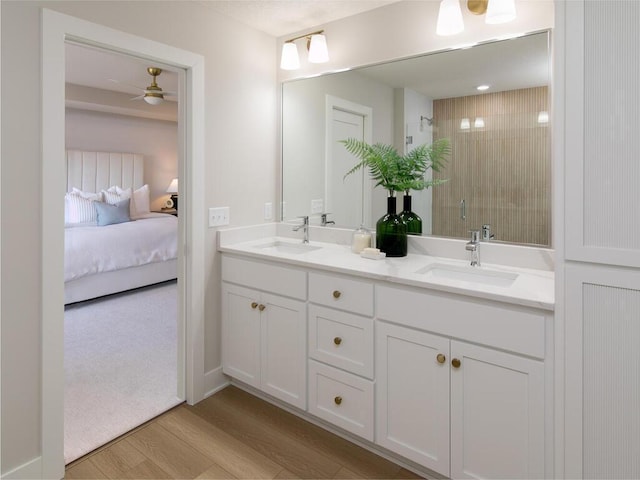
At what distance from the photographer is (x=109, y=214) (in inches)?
207

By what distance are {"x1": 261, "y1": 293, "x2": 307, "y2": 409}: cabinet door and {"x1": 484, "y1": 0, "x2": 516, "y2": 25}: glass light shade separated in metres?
1.61

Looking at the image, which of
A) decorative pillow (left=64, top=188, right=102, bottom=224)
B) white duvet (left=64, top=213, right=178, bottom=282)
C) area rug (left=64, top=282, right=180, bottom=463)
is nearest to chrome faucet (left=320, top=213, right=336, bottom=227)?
area rug (left=64, top=282, right=180, bottom=463)

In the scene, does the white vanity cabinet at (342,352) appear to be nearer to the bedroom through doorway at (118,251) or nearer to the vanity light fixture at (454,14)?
the bedroom through doorway at (118,251)

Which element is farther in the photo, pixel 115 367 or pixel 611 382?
pixel 115 367

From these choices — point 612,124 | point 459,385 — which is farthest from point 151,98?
point 612,124

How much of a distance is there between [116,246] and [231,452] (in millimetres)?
3239

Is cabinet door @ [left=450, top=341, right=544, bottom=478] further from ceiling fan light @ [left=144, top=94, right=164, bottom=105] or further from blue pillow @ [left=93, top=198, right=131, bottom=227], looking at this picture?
blue pillow @ [left=93, top=198, right=131, bottom=227]

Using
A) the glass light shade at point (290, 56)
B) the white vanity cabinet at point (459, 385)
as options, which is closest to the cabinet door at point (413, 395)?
the white vanity cabinet at point (459, 385)

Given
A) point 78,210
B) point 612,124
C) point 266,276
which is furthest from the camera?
point 78,210

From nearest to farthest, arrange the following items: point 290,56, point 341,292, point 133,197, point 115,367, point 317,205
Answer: point 341,292, point 290,56, point 317,205, point 115,367, point 133,197

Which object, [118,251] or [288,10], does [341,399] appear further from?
[118,251]

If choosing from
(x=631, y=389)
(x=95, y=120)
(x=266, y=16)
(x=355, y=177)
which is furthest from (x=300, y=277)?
(x=95, y=120)

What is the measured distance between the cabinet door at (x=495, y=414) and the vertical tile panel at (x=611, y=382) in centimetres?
15

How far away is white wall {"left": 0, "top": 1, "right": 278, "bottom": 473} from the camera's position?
163 centimetres
